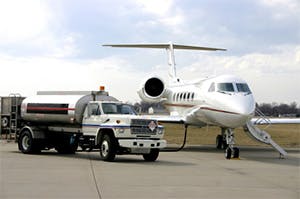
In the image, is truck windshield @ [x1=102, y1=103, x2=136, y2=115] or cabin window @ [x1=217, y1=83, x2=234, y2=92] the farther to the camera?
cabin window @ [x1=217, y1=83, x2=234, y2=92]

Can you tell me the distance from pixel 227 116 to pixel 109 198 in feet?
36.5

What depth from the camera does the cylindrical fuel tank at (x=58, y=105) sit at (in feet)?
59.9

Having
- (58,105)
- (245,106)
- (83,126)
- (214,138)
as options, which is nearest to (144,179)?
(83,126)

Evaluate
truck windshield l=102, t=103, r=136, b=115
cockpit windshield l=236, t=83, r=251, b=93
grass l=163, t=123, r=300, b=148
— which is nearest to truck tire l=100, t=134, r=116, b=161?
truck windshield l=102, t=103, r=136, b=115

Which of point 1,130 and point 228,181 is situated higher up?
point 1,130

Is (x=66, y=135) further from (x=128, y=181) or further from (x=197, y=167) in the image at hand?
(x=128, y=181)

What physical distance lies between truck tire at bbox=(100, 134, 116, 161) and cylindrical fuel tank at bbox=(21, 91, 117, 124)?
177 centimetres

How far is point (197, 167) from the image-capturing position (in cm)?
1568

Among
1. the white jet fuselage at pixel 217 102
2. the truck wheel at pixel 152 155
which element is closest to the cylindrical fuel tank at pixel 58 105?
the truck wheel at pixel 152 155

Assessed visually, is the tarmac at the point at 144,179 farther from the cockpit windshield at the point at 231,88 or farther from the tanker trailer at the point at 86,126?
the cockpit windshield at the point at 231,88

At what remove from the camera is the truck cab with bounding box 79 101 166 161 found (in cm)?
1652

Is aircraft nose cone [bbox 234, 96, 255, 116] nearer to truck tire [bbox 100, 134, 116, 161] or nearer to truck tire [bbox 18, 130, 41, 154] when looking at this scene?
truck tire [bbox 100, 134, 116, 161]

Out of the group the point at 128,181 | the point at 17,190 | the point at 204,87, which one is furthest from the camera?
the point at 204,87

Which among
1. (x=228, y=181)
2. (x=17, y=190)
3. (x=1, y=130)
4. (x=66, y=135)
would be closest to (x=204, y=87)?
(x=66, y=135)
